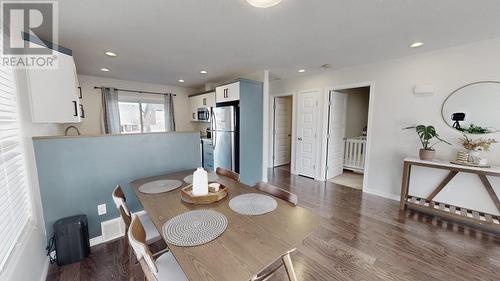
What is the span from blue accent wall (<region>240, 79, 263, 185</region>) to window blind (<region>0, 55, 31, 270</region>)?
2669mm

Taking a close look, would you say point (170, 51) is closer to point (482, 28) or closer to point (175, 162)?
point (175, 162)

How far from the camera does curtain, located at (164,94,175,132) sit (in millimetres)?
5301

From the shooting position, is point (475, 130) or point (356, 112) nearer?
point (475, 130)

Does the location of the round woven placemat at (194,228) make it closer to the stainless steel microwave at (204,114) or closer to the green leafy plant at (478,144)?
the green leafy plant at (478,144)

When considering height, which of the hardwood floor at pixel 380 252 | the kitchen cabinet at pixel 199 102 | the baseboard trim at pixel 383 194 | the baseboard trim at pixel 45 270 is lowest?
the hardwood floor at pixel 380 252

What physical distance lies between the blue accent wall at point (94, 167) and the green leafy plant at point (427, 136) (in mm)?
3425

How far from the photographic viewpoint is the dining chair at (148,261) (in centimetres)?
91

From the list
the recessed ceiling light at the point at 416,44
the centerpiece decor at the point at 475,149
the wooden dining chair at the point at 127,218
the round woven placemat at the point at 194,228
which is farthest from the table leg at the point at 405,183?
the wooden dining chair at the point at 127,218

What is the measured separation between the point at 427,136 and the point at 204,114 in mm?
4358

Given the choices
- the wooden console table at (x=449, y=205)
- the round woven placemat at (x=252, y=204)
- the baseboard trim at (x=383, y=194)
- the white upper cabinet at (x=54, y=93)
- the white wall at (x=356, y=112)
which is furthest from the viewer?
the white wall at (x=356, y=112)

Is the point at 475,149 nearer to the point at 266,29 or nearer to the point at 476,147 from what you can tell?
the point at 476,147

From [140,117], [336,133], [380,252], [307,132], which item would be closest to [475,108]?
[336,133]

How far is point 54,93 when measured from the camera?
1.81 meters

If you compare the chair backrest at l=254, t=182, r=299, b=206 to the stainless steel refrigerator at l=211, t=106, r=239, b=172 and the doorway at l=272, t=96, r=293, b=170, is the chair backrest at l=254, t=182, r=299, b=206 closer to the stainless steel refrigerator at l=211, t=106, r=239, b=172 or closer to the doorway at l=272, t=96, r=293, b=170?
the stainless steel refrigerator at l=211, t=106, r=239, b=172
